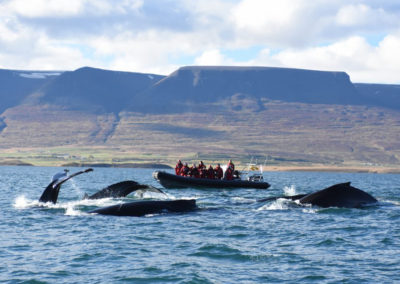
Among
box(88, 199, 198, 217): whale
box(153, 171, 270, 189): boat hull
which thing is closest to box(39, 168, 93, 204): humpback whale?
box(88, 199, 198, 217): whale

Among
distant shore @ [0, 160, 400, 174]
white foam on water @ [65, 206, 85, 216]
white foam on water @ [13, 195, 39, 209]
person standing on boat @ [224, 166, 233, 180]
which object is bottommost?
distant shore @ [0, 160, 400, 174]

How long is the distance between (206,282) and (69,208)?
1425cm

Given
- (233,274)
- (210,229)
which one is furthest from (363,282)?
(210,229)

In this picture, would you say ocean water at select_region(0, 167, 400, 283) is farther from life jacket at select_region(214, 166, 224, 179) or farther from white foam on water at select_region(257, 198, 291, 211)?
life jacket at select_region(214, 166, 224, 179)

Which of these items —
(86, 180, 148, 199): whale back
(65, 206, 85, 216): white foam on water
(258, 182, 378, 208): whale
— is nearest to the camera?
(65, 206, 85, 216): white foam on water

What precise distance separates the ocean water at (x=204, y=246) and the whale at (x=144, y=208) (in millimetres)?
480

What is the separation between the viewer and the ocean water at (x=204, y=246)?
617 inches

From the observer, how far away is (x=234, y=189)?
163 feet

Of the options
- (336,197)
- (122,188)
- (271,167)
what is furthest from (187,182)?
(271,167)

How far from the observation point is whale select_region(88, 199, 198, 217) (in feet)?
81.7

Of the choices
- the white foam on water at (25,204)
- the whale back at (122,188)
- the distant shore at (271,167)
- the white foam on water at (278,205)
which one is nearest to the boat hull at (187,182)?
the white foam on water at (25,204)

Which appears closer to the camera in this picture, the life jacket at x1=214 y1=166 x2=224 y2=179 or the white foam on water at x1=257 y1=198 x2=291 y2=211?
the white foam on water at x1=257 y1=198 x2=291 y2=211

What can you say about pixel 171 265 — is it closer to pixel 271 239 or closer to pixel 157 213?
pixel 271 239

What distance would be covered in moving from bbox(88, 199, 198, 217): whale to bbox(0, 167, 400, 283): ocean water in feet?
1.58
